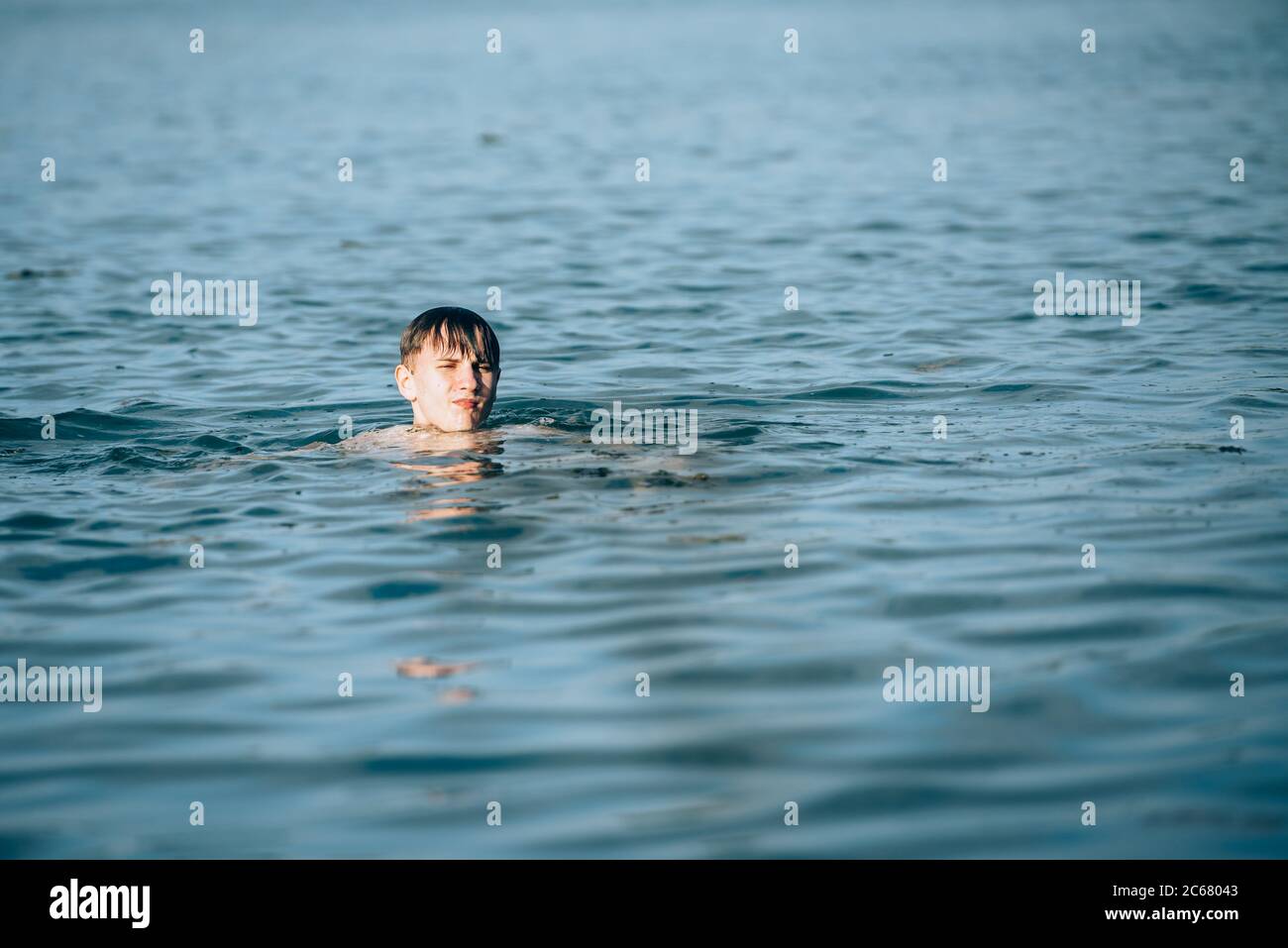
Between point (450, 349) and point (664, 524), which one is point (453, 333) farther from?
point (664, 524)

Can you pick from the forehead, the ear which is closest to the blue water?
the ear

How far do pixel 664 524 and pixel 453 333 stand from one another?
206 centimetres

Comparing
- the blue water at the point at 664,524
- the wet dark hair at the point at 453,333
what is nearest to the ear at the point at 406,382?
the wet dark hair at the point at 453,333

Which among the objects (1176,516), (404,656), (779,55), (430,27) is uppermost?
(430,27)

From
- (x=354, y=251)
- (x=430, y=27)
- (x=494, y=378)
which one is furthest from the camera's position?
(x=430, y=27)

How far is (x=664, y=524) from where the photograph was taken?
7.49 metres

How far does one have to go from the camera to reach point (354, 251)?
55.6ft

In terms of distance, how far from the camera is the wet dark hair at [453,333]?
880cm

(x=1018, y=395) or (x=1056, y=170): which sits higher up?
(x=1056, y=170)

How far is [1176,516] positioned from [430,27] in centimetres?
6622

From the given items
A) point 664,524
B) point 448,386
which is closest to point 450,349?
point 448,386

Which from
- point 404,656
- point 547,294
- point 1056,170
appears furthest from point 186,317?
point 1056,170

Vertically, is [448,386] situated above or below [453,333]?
below
